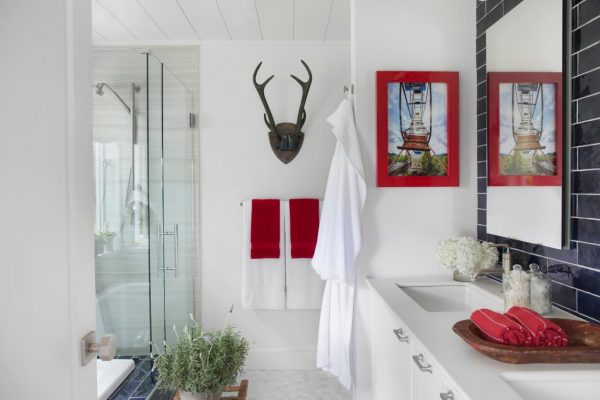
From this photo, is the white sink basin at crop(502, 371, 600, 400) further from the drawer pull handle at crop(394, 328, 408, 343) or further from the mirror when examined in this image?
the mirror

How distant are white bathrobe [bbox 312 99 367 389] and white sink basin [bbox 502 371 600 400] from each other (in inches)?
42.1

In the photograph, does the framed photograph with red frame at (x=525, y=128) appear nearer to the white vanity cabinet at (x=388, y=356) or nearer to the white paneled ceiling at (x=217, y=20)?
the white vanity cabinet at (x=388, y=356)

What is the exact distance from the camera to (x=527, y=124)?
1.60 metres

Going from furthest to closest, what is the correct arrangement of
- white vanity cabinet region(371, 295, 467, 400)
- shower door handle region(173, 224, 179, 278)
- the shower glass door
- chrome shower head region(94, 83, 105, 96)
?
shower door handle region(173, 224, 179, 278)
the shower glass door
chrome shower head region(94, 83, 105, 96)
white vanity cabinet region(371, 295, 467, 400)

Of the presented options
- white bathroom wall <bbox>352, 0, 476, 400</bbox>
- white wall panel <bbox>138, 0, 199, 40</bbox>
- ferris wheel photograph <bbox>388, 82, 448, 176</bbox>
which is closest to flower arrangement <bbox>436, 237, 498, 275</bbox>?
white bathroom wall <bbox>352, 0, 476, 400</bbox>

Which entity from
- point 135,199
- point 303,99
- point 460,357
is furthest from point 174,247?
point 460,357

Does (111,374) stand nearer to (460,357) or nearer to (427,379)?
(427,379)

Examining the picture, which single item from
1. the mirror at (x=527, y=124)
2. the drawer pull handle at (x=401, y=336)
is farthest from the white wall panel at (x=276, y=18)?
the drawer pull handle at (x=401, y=336)

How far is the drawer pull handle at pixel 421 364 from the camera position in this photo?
117 centimetres

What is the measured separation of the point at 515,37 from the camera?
1.68 m

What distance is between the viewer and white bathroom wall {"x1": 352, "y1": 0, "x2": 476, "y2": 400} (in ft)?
6.82

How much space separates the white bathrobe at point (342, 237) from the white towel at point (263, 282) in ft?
2.26

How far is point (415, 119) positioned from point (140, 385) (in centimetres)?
192

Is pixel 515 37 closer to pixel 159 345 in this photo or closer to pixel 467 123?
pixel 467 123
